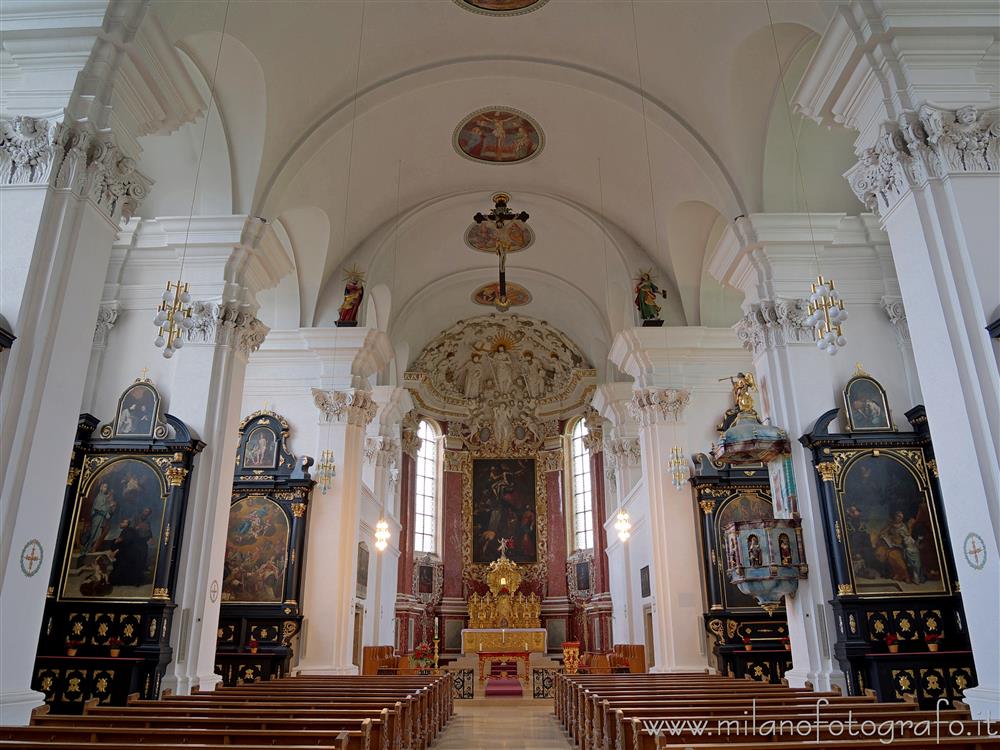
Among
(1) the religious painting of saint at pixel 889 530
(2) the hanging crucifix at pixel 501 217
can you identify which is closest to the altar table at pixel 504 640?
(2) the hanging crucifix at pixel 501 217

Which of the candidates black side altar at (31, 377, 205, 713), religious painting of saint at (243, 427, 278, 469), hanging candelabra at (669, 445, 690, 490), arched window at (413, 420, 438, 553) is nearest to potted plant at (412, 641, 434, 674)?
arched window at (413, 420, 438, 553)

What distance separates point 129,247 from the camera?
10.9m

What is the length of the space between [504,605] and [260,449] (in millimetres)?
12441

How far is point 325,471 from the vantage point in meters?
13.2

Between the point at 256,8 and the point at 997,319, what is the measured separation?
896 centimetres

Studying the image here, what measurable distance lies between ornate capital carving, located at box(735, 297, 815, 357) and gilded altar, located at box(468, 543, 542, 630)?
15526mm

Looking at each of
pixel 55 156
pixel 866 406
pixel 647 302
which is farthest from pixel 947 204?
pixel 647 302

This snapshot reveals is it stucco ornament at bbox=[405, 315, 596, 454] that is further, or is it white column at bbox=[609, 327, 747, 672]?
stucco ornament at bbox=[405, 315, 596, 454]

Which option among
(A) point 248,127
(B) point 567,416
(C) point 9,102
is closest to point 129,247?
(A) point 248,127

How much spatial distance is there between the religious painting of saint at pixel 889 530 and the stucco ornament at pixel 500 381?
49.7 ft

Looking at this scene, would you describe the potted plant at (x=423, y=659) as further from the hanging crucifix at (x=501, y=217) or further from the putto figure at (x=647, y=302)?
the putto figure at (x=647, y=302)

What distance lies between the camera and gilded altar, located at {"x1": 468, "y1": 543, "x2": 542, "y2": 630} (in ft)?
76.7

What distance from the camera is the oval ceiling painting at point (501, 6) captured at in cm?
1060

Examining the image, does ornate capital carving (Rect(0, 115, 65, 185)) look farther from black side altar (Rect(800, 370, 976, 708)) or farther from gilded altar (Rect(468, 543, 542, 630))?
gilded altar (Rect(468, 543, 542, 630))
